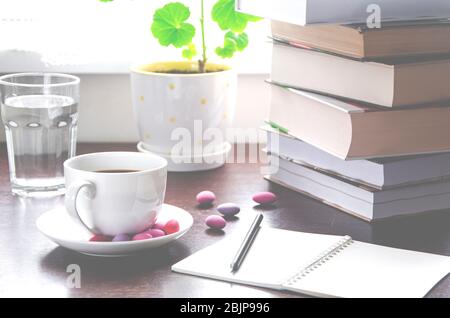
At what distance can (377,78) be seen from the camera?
1.09 meters

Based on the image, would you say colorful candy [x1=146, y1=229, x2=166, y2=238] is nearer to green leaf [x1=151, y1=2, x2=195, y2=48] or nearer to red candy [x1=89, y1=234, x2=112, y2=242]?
red candy [x1=89, y1=234, x2=112, y2=242]

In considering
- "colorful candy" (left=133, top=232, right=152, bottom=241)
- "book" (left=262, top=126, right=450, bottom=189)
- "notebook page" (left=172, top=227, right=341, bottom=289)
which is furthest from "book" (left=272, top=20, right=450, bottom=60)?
"colorful candy" (left=133, top=232, right=152, bottom=241)

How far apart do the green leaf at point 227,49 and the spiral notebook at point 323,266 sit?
44 cm

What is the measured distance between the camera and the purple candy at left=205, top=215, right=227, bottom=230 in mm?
1084

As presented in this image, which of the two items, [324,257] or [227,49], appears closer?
[324,257]

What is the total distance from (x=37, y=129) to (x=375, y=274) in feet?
1.81

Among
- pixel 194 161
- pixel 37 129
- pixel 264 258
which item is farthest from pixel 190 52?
pixel 264 258

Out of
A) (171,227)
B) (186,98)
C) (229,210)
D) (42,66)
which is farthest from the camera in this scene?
(42,66)

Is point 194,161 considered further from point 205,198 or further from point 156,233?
point 156,233

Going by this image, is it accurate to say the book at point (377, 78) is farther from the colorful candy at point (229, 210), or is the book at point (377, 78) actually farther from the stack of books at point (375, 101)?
the colorful candy at point (229, 210)

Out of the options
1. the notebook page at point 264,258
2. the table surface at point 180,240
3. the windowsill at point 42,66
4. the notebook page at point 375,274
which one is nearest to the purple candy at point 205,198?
the table surface at point 180,240

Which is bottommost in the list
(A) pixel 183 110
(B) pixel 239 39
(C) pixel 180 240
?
(C) pixel 180 240

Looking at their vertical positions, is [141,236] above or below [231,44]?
below

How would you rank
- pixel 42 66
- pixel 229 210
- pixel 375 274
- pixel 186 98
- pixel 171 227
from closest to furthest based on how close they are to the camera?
pixel 375 274
pixel 171 227
pixel 229 210
pixel 186 98
pixel 42 66
